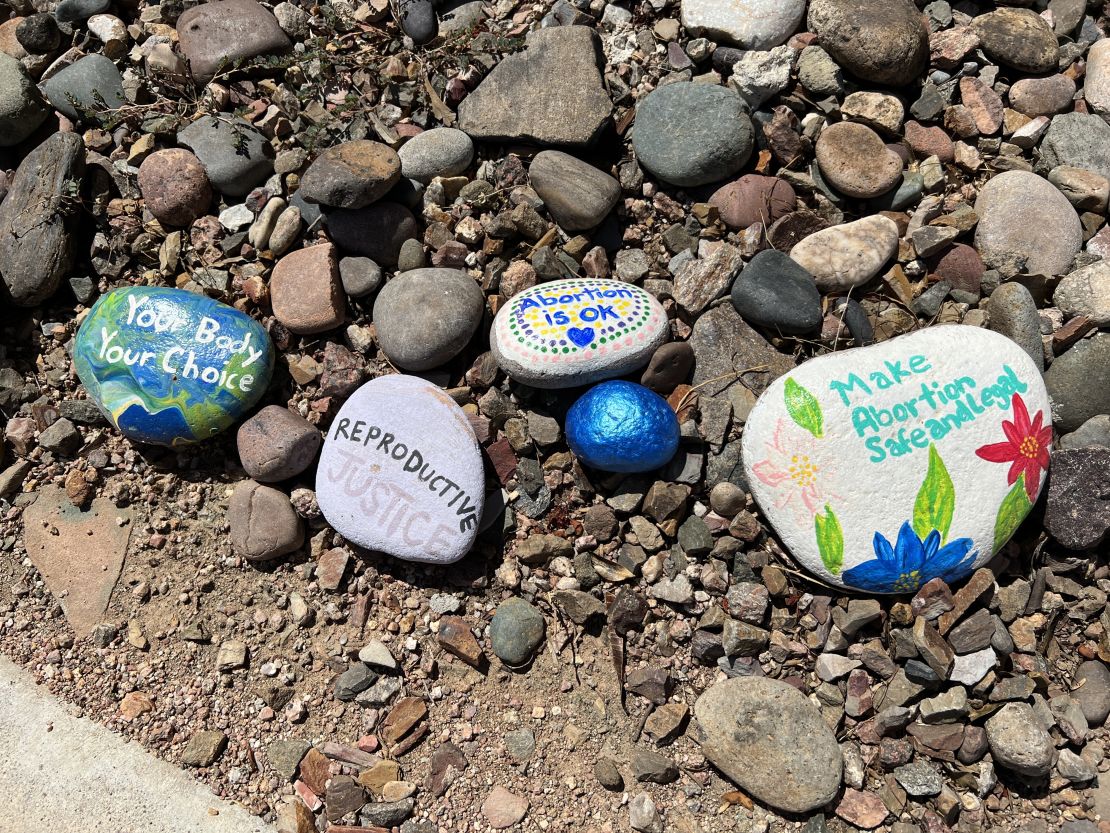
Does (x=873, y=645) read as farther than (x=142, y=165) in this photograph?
No

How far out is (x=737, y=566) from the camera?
2.48 meters

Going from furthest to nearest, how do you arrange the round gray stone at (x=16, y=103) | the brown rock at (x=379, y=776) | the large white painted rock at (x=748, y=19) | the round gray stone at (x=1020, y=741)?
the round gray stone at (x=16, y=103), the large white painted rock at (x=748, y=19), the brown rock at (x=379, y=776), the round gray stone at (x=1020, y=741)

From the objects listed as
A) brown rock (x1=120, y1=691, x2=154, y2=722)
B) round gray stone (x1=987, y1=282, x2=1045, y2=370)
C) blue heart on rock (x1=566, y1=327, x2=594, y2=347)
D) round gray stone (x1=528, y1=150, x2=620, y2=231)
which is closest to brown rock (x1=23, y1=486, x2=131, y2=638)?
brown rock (x1=120, y1=691, x2=154, y2=722)

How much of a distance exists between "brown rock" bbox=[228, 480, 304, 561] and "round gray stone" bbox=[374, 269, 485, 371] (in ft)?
1.98

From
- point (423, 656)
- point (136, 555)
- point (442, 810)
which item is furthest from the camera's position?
point (136, 555)

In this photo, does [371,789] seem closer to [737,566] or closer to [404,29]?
[737,566]

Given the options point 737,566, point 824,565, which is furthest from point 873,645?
point 737,566

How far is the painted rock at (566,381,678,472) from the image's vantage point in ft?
7.64

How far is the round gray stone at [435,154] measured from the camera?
272cm

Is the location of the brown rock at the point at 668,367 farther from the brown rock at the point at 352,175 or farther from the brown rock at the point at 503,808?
the brown rock at the point at 503,808

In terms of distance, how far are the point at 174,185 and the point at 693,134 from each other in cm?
181

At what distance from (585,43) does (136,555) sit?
7.68 ft

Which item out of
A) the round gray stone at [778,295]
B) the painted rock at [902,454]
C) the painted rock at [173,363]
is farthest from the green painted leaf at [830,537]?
the painted rock at [173,363]

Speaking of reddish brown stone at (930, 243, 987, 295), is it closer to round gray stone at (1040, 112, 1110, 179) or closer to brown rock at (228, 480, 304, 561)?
round gray stone at (1040, 112, 1110, 179)
